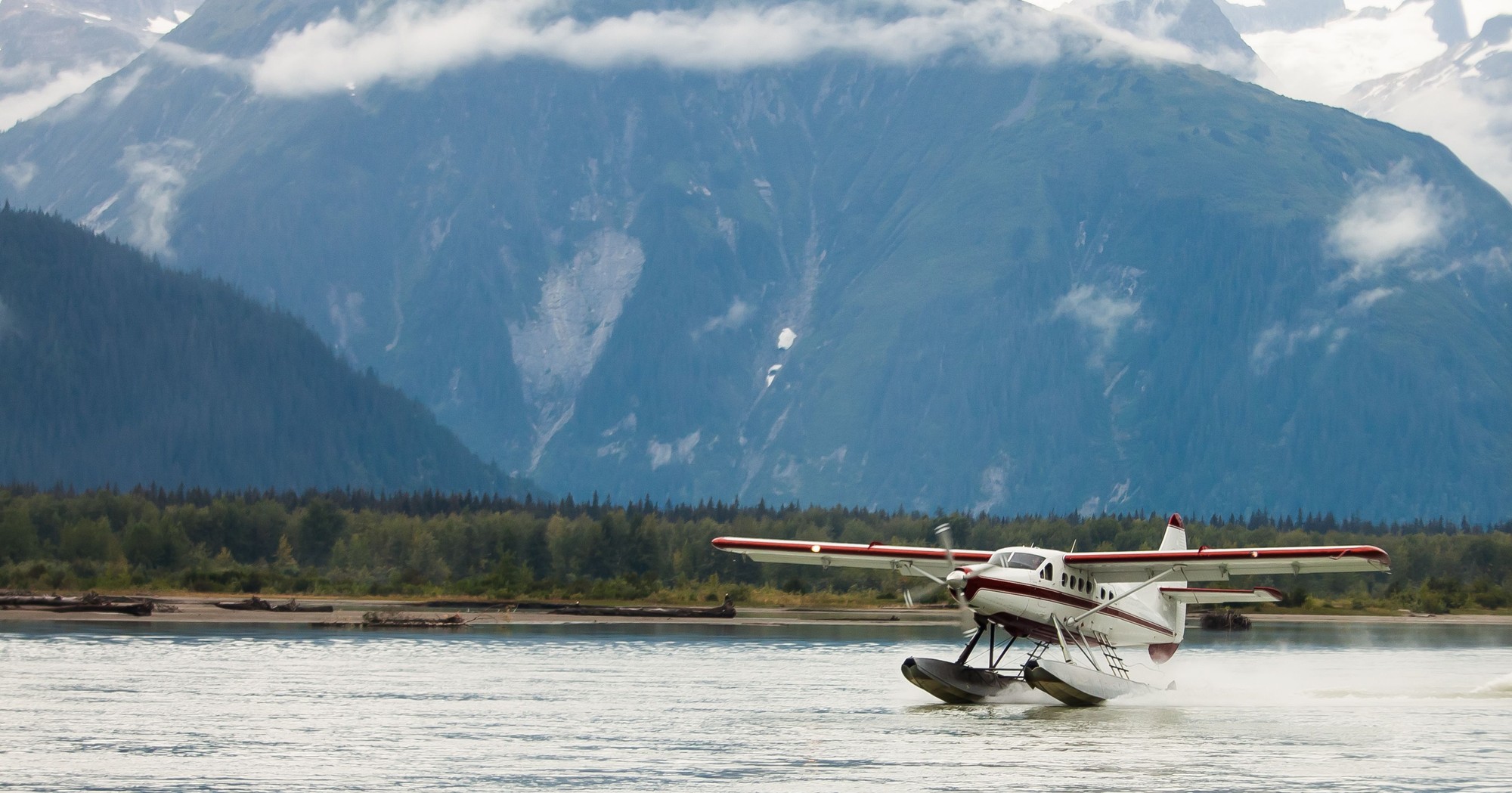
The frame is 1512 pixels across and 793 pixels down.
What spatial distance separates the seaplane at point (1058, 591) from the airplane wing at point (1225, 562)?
42 millimetres

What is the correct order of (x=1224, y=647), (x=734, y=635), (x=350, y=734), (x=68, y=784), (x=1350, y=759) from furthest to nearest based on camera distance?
(x=734, y=635) → (x=1224, y=647) → (x=350, y=734) → (x=1350, y=759) → (x=68, y=784)

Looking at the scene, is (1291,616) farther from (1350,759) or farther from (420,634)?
(1350,759)

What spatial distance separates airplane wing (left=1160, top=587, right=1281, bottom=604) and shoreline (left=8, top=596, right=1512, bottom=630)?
166ft

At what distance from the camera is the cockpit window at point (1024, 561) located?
173ft

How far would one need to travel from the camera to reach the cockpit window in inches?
2077

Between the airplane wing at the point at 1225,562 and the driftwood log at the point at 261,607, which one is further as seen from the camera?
the driftwood log at the point at 261,607

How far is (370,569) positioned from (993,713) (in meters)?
114

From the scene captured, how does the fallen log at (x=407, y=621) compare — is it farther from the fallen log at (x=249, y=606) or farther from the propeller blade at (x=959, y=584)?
the propeller blade at (x=959, y=584)

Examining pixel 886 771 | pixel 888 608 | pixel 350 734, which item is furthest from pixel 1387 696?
pixel 888 608

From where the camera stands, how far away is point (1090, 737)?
46.2 metres

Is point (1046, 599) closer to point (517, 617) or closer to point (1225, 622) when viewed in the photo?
point (517, 617)

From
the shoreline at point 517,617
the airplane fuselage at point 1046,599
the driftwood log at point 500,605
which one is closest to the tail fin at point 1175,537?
the airplane fuselage at point 1046,599

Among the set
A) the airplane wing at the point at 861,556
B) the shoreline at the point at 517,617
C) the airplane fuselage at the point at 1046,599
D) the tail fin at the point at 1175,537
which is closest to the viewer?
the airplane fuselage at the point at 1046,599

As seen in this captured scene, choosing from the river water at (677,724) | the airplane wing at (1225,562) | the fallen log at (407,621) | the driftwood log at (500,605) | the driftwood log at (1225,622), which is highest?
the airplane wing at (1225,562)
